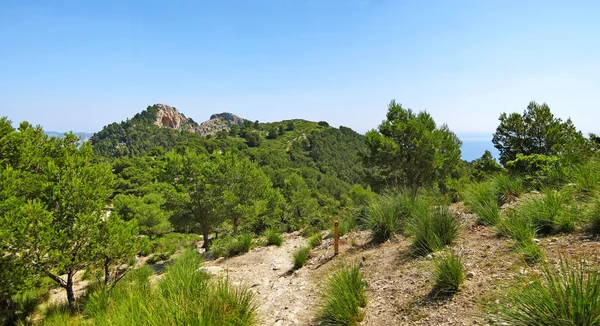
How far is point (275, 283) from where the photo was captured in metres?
8.25

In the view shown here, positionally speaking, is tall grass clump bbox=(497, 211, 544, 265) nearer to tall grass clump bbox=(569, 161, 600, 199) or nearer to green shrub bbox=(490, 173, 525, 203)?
tall grass clump bbox=(569, 161, 600, 199)

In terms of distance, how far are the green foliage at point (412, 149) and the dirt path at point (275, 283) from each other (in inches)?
320

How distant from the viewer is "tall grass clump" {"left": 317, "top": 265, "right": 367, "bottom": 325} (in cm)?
404

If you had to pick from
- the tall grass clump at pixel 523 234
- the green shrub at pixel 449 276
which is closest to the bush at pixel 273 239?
the tall grass clump at pixel 523 234

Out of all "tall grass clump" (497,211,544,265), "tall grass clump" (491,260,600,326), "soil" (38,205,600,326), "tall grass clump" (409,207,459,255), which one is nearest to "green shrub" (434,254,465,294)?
"soil" (38,205,600,326)

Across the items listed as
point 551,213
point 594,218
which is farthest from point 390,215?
point 594,218

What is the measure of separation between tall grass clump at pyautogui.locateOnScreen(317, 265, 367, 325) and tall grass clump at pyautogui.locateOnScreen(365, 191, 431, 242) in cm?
340

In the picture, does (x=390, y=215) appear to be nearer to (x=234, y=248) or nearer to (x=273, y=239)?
(x=273, y=239)

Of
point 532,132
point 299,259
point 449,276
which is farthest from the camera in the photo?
point 532,132

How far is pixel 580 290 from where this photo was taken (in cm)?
240

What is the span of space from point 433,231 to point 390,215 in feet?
6.75

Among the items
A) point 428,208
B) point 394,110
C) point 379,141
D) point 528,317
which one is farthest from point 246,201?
point 528,317

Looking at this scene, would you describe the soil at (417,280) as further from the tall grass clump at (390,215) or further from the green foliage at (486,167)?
the green foliage at (486,167)

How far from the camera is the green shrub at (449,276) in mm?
3947
